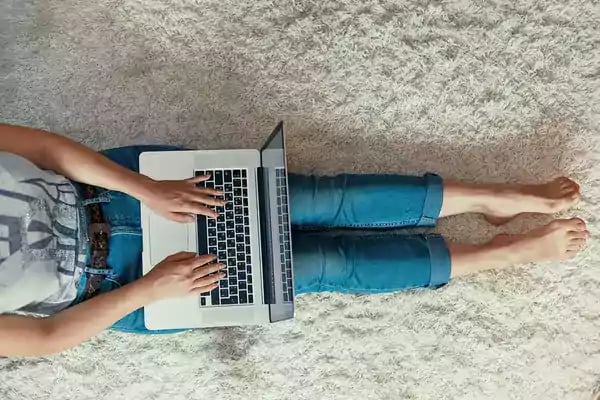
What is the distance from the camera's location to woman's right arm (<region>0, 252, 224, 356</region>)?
0.85 meters

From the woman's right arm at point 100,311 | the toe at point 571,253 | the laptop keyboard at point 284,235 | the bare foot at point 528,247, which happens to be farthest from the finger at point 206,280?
the toe at point 571,253

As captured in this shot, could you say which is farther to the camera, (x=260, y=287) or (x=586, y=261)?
(x=586, y=261)

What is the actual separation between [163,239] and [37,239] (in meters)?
0.19

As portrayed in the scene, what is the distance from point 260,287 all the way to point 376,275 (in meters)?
0.19

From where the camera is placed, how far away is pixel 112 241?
3.28 ft

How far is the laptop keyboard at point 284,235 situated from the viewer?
3.17 feet

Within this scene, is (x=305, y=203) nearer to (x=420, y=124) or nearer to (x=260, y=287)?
(x=260, y=287)

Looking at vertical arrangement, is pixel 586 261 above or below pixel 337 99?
below

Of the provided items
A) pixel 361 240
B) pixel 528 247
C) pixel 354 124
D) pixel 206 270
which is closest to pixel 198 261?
pixel 206 270

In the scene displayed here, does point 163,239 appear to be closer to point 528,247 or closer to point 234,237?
point 234,237

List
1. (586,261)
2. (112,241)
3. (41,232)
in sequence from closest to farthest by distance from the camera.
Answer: (41,232) → (112,241) → (586,261)

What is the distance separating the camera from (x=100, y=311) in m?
0.88

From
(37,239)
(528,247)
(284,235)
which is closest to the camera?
(37,239)

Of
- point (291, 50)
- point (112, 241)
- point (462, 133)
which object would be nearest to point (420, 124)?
point (462, 133)
